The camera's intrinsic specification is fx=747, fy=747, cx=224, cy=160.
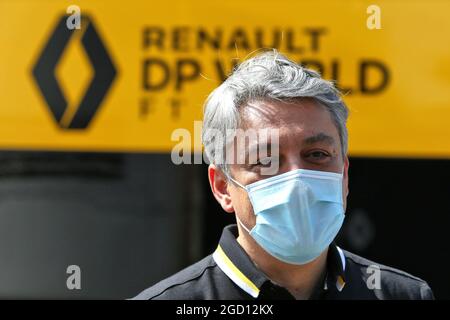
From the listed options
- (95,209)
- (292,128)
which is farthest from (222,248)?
(95,209)

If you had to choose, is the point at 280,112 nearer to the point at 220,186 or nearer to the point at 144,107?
the point at 220,186

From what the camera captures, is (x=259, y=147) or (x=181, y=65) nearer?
(x=259, y=147)

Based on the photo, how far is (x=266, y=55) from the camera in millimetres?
1940

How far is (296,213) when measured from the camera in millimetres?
1855

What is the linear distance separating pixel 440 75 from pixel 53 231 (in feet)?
6.06

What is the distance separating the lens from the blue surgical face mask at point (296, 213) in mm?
1811

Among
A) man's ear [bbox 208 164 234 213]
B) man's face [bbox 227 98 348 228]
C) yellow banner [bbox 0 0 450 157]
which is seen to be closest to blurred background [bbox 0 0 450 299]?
yellow banner [bbox 0 0 450 157]

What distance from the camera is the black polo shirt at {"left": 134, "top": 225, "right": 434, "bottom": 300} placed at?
174 cm

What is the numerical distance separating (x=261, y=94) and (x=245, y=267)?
0.42m

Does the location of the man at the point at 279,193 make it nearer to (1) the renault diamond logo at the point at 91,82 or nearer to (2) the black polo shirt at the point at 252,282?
(2) the black polo shirt at the point at 252,282

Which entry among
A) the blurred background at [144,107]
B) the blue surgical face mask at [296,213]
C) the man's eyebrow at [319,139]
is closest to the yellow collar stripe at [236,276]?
the blue surgical face mask at [296,213]

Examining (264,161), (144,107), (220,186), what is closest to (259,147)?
(264,161)

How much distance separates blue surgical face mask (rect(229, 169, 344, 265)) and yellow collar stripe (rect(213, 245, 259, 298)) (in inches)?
3.9
